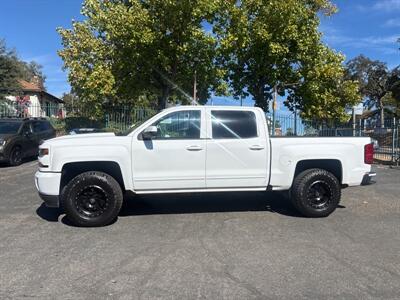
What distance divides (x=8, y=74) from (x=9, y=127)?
90.8 ft

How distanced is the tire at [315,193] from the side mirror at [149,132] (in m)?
2.65

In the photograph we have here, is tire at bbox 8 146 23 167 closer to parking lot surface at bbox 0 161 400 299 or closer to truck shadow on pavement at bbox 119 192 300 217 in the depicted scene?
parking lot surface at bbox 0 161 400 299

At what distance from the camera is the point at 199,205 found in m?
9.17

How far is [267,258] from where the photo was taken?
5863 millimetres

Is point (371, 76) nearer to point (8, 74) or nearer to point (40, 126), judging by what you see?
point (8, 74)

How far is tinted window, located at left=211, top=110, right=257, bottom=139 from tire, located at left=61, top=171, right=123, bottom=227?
1.95 m

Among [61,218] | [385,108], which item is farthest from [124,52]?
[385,108]

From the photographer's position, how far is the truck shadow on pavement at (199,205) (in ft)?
27.9

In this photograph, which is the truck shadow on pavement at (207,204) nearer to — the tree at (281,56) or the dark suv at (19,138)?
the dark suv at (19,138)

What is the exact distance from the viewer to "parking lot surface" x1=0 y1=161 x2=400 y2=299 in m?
4.84

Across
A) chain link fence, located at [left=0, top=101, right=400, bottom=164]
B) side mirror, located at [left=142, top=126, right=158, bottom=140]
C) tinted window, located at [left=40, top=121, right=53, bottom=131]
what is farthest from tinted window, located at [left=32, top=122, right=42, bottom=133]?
side mirror, located at [left=142, top=126, right=158, bottom=140]

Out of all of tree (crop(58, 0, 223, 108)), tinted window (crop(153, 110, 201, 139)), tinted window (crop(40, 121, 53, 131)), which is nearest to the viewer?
tinted window (crop(153, 110, 201, 139))

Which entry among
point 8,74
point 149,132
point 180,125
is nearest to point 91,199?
point 149,132

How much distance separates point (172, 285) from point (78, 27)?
27.3 metres
